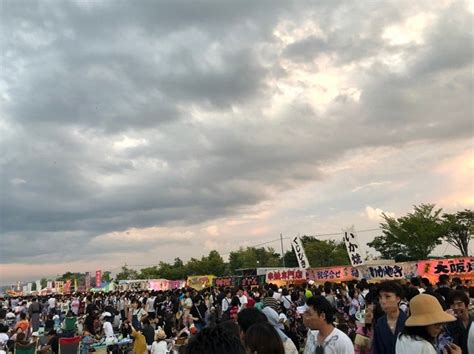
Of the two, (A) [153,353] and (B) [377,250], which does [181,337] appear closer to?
(A) [153,353]

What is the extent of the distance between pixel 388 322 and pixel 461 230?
4239 cm

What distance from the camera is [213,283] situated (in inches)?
1345

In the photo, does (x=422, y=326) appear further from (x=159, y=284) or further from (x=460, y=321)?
(x=159, y=284)

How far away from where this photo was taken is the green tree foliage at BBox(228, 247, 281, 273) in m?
68.0

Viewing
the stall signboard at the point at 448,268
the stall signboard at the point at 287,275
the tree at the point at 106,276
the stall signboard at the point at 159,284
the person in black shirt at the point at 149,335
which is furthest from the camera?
the tree at the point at 106,276

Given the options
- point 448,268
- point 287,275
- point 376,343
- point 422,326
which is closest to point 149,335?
point 376,343

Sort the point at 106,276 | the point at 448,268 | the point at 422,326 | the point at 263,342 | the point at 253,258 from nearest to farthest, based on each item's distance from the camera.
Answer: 1. the point at 263,342
2. the point at 422,326
3. the point at 448,268
4. the point at 253,258
5. the point at 106,276

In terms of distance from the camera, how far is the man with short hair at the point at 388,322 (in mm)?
3715

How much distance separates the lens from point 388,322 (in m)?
3.81

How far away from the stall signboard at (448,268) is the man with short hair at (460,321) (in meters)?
16.4

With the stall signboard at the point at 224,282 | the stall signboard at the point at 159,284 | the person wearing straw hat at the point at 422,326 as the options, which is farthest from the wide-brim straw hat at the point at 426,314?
the stall signboard at the point at 159,284

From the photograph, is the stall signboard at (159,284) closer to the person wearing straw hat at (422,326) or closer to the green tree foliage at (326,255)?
the green tree foliage at (326,255)

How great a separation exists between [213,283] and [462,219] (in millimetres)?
25561

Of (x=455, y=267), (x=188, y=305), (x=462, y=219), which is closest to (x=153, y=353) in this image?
(x=188, y=305)
